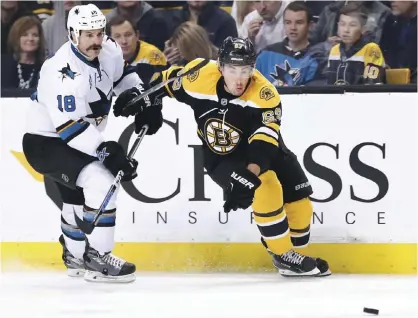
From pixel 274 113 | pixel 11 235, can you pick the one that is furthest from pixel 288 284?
pixel 11 235

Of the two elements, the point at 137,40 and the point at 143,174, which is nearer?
the point at 143,174

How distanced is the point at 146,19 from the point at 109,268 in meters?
1.63

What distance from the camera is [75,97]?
3969mm

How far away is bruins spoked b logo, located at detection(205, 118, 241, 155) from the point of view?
413cm

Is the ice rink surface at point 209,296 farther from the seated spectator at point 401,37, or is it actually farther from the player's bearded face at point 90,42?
the seated spectator at point 401,37

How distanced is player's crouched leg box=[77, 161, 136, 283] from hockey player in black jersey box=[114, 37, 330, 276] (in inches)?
12.9

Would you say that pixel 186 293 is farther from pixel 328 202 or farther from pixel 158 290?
pixel 328 202

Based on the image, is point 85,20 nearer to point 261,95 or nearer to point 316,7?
point 261,95

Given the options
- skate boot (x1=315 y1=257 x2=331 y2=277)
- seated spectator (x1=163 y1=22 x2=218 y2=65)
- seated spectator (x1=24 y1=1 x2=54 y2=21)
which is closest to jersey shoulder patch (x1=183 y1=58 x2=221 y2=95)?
skate boot (x1=315 y1=257 x2=331 y2=277)

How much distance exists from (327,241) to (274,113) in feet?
2.45

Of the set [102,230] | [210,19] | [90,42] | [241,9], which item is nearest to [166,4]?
[210,19]

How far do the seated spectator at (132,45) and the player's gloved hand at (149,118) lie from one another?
91 cm

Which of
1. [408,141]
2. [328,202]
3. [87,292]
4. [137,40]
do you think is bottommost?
[87,292]

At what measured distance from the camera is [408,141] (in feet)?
14.4
